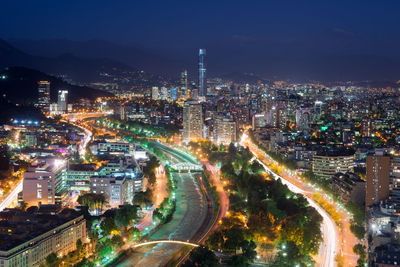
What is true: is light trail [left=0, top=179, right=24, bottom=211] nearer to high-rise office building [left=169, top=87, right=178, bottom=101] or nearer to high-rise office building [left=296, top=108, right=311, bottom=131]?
high-rise office building [left=296, top=108, right=311, bottom=131]

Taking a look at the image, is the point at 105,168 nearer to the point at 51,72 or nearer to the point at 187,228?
the point at 187,228

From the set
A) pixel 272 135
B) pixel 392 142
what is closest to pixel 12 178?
pixel 272 135

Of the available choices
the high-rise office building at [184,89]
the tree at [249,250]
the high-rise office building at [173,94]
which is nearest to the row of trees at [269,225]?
the tree at [249,250]

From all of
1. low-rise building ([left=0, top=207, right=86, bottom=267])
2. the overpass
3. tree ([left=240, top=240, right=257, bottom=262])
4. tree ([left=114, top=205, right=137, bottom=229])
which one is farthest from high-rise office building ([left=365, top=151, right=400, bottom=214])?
the overpass

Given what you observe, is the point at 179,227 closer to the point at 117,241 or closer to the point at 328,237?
the point at 117,241

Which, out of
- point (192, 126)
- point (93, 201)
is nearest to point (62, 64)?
point (192, 126)
